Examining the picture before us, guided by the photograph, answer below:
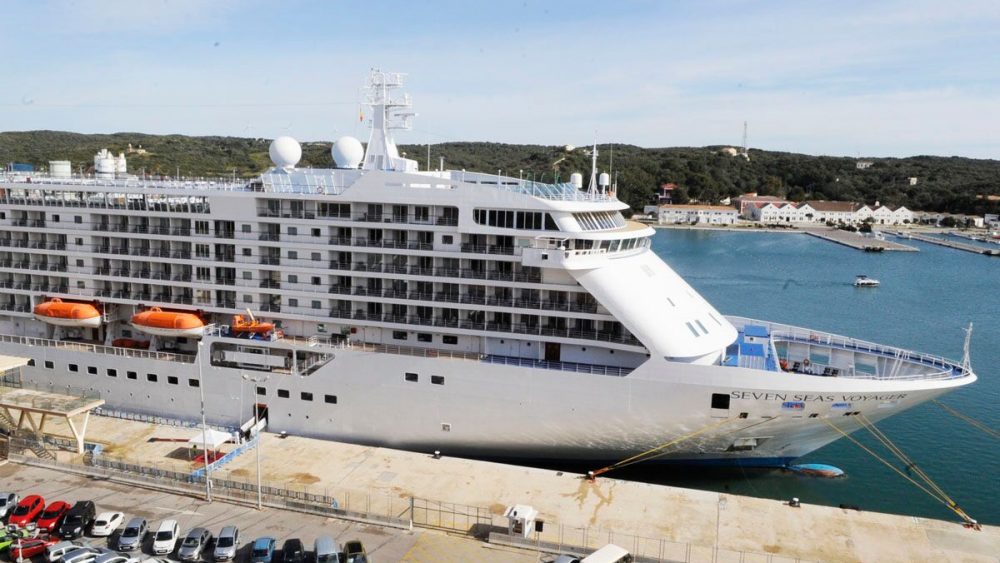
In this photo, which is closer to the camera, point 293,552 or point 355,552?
point 293,552

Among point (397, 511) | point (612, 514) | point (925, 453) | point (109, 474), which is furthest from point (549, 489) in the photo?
point (925, 453)

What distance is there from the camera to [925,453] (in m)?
26.8

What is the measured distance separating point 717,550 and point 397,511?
8044mm

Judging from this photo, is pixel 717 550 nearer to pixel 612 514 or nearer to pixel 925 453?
pixel 612 514

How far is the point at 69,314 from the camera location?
25.8 metres

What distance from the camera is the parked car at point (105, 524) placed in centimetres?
1719

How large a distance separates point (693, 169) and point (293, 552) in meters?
152

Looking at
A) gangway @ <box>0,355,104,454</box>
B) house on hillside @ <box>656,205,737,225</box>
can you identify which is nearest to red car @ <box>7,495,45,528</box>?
gangway @ <box>0,355,104,454</box>

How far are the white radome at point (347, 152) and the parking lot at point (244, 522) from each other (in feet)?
44.2

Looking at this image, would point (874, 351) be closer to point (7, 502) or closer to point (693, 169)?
point (7, 502)

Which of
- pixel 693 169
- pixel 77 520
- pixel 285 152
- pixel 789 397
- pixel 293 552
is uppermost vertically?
pixel 693 169

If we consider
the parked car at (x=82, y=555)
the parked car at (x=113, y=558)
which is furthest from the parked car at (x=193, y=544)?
the parked car at (x=82, y=555)

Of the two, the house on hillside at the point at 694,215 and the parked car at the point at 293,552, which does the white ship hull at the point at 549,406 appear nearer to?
the parked car at the point at 293,552

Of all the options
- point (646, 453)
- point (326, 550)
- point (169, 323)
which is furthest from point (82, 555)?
point (646, 453)
